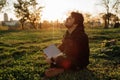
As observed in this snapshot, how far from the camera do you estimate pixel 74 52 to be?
37.6ft

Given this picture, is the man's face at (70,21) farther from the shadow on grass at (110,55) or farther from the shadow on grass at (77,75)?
the shadow on grass at (110,55)

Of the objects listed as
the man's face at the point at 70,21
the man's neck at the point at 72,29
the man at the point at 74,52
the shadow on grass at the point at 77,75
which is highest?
the man's face at the point at 70,21

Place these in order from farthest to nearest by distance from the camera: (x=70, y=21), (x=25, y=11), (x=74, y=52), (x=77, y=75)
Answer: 1. (x=25, y=11)
2. (x=70, y=21)
3. (x=74, y=52)
4. (x=77, y=75)

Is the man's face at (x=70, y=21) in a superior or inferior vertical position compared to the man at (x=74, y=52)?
superior

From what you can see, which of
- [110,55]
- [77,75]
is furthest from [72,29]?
[110,55]

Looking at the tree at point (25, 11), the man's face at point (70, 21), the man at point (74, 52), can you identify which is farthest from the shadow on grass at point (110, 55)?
the tree at point (25, 11)

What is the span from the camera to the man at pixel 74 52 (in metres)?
11.4

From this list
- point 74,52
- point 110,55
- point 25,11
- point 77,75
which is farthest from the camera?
point 25,11

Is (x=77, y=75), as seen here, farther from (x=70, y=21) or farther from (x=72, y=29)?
(x=70, y=21)

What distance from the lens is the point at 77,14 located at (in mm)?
11523

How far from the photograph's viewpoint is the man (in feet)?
37.6

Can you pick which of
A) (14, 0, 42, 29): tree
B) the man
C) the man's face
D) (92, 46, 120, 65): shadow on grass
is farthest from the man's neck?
(14, 0, 42, 29): tree

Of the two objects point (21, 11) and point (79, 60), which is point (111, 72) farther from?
point (21, 11)

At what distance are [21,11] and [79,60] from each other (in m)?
89.4
